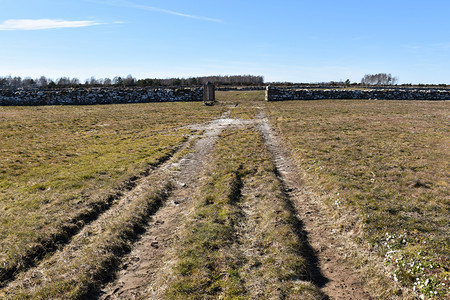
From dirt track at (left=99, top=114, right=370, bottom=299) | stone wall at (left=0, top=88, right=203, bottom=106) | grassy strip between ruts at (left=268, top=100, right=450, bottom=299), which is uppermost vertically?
stone wall at (left=0, top=88, right=203, bottom=106)

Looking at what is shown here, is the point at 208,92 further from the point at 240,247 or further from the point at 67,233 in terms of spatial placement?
the point at 240,247

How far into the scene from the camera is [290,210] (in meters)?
8.03

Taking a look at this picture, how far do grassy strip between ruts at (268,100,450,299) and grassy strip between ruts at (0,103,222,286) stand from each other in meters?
6.72

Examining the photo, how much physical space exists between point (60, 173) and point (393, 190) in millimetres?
11552

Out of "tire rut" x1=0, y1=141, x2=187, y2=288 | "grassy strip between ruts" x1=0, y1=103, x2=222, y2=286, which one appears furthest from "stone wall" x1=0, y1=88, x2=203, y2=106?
"tire rut" x1=0, y1=141, x2=187, y2=288

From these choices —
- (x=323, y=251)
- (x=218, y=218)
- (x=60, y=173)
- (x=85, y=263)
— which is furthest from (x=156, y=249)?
(x=60, y=173)

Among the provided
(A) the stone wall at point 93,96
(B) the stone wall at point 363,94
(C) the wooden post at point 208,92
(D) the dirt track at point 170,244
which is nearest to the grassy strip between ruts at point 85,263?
(D) the dirt track at point 170,244

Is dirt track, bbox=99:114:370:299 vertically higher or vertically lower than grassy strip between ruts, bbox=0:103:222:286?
lower

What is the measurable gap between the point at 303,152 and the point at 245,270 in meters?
9.20

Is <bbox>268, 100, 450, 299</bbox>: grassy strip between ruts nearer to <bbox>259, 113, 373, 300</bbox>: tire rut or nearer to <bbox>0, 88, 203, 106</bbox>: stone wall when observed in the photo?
<bbox>259, 113, 373, 300</bbox>: tire rut

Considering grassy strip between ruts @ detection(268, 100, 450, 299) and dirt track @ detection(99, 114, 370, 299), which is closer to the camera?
dirt track @ detection(99, 114, 370, 299)

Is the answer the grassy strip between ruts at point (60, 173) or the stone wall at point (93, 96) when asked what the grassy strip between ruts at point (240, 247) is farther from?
the stone wall at point (93, 96)

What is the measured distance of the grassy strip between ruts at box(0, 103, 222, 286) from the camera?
21.7 ft

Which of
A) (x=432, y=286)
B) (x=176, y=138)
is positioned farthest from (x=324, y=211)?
(x=176, y=138)
